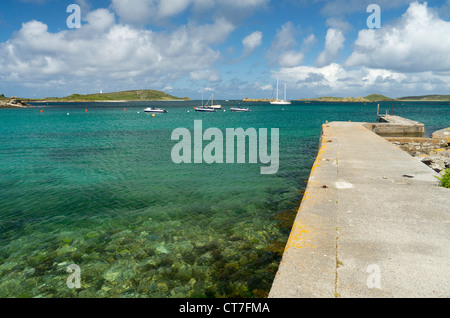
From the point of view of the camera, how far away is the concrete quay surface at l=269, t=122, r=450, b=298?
132 inches

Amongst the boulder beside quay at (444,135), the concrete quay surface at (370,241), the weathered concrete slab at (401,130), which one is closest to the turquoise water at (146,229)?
the concrete quay surface at (370,241)

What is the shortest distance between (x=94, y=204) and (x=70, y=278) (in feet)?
15.6

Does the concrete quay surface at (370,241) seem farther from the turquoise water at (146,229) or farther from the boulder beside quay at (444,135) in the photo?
the boulder beside quay at (444,135)

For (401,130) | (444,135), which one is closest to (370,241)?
(444,135)

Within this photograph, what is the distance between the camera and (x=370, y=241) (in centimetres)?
439

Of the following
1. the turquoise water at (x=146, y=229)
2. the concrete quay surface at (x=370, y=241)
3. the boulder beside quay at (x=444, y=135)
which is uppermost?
the boulder beside quay at (x=444, y=135)

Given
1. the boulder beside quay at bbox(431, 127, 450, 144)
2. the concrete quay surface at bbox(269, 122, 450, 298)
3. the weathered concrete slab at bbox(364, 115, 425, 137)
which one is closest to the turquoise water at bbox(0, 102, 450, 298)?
the concrete quay surface at bbox(269, 122, 450, 298)

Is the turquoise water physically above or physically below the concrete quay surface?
below

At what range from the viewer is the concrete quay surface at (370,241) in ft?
11.0

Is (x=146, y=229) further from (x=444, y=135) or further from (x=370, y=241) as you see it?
(x=444, y=135)

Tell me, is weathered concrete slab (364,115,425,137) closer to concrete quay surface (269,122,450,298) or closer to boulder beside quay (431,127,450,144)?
boulder beside quay (431,127,450,144)

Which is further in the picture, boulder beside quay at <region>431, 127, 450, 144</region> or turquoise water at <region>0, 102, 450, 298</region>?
boulder beside quay at <region>431, 127, 450, 144</region>

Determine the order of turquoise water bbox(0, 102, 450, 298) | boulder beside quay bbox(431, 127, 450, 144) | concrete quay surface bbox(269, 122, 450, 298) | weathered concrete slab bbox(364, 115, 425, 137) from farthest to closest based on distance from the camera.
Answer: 1. weathered concrete slab bbox(364, 115, 425, 137)
2. boulder beside quay bbox(431, 127, 450, 144)
3. turquoise water bbox(0, 102, 450, 298)
4. concrete quay surface bbox(269, 122, 450, 298)
